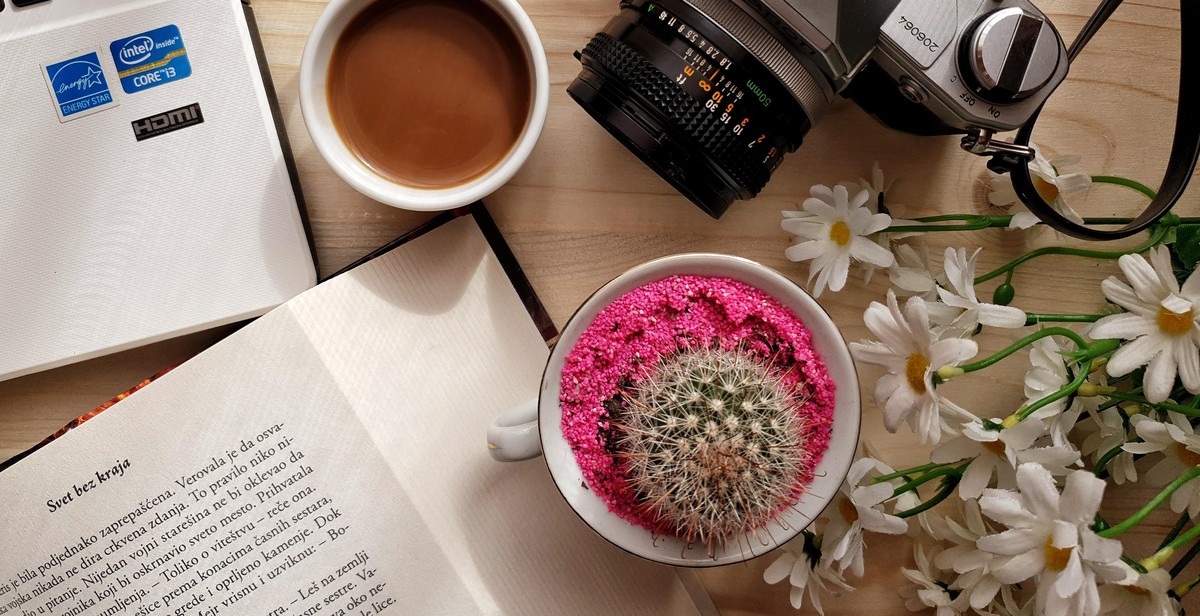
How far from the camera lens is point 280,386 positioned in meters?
0.54

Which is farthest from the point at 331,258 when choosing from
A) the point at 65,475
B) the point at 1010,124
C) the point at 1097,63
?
the point at 1097,63

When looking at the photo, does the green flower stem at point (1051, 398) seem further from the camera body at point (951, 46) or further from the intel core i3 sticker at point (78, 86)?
the intel core i3 sticker at point (78, 86)

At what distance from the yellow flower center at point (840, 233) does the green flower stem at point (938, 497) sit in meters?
0.17

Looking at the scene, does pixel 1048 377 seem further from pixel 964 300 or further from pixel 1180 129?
pixel 1180 129

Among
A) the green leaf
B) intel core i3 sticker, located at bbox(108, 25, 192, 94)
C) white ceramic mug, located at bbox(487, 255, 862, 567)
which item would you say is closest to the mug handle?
white ceramic mug, located at bbox(487, 255, 862, 567)

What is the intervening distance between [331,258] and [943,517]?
474 mm

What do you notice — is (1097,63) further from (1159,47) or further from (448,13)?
(448,13)

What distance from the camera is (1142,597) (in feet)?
1.59

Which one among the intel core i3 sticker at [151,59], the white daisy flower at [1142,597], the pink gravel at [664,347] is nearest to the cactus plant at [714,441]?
the pink gravel at [664,347]

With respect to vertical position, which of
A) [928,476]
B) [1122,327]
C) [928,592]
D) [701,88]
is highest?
[701,88]

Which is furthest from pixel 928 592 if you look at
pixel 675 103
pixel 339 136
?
pixel 339 136

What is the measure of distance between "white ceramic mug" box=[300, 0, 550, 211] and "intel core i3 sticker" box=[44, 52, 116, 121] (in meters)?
0.14

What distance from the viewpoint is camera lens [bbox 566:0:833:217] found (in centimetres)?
47

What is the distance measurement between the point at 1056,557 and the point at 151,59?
631 millimetres
